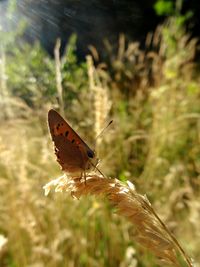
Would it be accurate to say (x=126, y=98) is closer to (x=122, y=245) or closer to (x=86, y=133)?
(x=86, y=133)

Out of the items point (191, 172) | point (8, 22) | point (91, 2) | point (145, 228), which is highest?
point (91, 2)

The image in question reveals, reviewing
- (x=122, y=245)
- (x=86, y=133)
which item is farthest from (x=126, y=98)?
(x=122, y=245)

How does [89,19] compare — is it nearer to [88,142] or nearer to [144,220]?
[88,142]

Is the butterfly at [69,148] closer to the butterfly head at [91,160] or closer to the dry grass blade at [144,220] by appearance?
the butterfly head at [91,160]

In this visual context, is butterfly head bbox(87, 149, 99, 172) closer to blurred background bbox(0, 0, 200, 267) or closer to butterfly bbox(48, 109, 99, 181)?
butterfly bbox(48, 109, 99, 181)

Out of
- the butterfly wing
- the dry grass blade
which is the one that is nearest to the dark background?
the butterfly wing

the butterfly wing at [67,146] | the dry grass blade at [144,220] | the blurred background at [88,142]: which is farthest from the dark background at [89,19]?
the dry grass blade at [144,220]

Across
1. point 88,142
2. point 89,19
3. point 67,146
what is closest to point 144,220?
point 67,146
